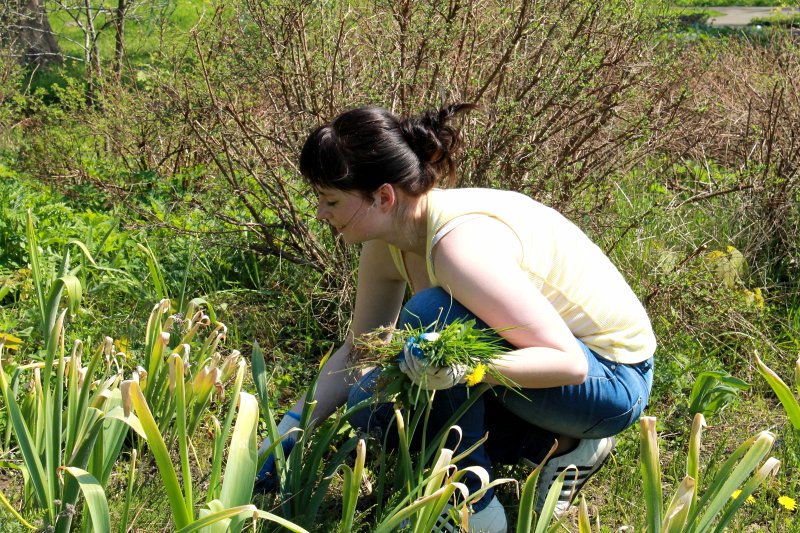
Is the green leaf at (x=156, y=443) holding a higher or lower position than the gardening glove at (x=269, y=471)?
higher

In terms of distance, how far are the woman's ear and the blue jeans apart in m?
0.23

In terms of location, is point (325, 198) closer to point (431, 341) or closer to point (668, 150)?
point (431, 341)

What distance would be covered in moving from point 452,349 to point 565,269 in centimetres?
Result: 51

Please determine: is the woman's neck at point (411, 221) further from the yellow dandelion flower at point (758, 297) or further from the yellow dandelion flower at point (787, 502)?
the yellow dandelion flower at point (758, 297)

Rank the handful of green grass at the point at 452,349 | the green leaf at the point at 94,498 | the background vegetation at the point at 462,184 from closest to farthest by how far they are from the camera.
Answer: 1. the green leaf at the point at 94,498
2. the handful of green grass at the point at 452,349
3. the background vegetation at the point at 462,184

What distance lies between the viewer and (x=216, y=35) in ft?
12.2

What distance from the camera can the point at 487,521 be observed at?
2.19 m

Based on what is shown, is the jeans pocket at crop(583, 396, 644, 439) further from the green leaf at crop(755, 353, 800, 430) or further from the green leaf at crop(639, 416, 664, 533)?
the green leaf at crop(639, 416, 664, 533)

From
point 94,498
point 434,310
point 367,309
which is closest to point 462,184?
point 367,309

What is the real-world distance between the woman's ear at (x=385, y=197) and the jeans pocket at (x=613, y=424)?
0.74 metres

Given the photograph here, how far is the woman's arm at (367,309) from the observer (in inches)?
97.1

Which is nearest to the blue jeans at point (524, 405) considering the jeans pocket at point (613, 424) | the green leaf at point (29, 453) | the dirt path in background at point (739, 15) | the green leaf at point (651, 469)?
the jeans pocket at point (613, 424)

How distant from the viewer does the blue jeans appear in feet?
7.10

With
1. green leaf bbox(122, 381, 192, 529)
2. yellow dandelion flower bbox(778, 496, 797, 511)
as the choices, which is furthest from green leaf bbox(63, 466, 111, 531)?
yellow dandelion flower bbox(778, 496, 797, 511)
